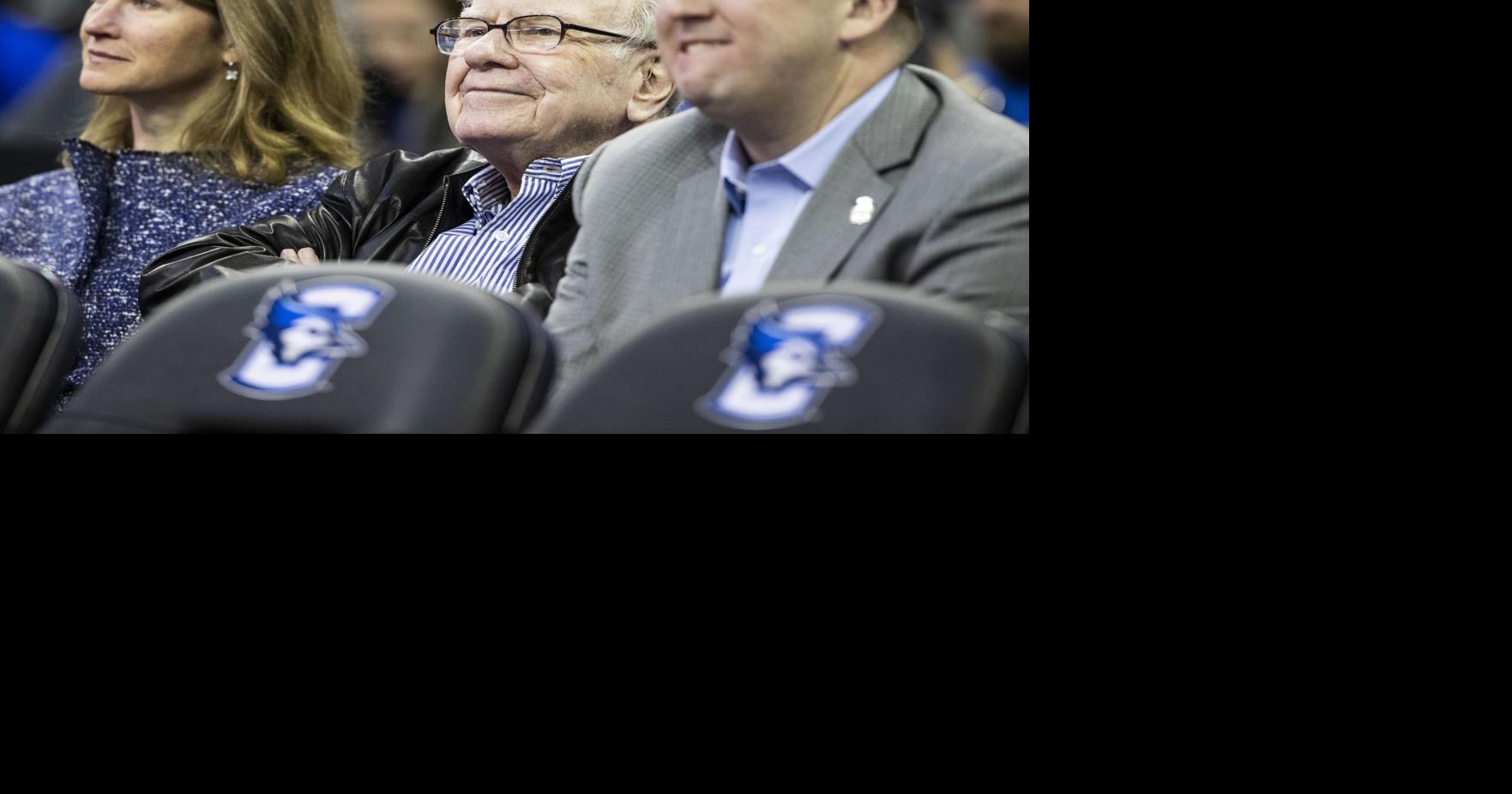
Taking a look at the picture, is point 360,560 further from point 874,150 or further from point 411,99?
point 411,99

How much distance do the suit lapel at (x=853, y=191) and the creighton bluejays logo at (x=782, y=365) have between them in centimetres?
21

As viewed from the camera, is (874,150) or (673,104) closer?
(874,150)

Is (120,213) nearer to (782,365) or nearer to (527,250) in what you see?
(527,250)

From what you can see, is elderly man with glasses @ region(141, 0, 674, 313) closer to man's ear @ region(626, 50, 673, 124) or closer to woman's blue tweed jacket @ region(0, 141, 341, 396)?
man's ear @ region(626, 50, 673, 124)

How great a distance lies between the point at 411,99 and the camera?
3.69 metres

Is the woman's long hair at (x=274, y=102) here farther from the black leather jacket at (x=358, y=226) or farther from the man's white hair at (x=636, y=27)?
the man's white hair at (x=636, y=27)

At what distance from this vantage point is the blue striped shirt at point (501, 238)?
7.09 feet

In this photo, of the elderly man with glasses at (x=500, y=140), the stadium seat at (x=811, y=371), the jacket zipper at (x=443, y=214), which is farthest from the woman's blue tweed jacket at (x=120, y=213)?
the stadium seat at (x=811, y=371)

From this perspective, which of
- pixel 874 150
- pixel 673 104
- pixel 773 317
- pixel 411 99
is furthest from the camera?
pixel 411 99

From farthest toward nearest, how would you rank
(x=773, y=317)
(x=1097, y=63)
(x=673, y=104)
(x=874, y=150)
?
(x=673, y=104) → (x=874, y=150) → (x=1097, y=63) → (x=773, y=317)

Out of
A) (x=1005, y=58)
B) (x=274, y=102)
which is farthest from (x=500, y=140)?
(x=1005, y=58)

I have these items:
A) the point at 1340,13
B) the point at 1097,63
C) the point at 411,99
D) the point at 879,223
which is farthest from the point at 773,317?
the point at 411,99

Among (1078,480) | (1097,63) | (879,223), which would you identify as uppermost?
(1097,63)

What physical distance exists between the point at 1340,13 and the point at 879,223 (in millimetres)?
409
